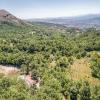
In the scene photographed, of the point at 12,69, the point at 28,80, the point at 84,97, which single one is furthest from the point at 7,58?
the point at 84,97

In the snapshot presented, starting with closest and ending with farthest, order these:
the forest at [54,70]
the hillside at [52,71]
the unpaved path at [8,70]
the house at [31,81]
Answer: the forest at [54,70]
the hillside at [52,71]
the house at [31,81]
the unpaved path at [8,70]

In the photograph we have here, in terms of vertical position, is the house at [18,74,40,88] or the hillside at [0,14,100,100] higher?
the hillside at [0,14,100,100]

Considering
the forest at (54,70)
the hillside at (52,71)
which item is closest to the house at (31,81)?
the hillside at (52,71)

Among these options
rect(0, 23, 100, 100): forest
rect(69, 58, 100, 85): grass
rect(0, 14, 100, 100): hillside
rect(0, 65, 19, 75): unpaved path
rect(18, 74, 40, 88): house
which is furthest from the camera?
rect(0, 65, 19, 75): unpaved path

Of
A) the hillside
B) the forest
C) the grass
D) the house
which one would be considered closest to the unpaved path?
the hillside

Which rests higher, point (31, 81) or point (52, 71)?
point (52, 71)

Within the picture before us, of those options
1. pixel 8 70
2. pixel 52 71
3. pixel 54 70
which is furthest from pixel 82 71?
pixel 8 70

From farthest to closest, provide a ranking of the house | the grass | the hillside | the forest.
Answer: the grass < the house < the hillside < the forest

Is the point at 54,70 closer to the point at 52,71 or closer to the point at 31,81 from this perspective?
the point at 52,71

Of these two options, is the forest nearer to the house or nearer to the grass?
the grass

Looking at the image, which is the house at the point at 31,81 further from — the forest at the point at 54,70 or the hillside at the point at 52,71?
the forest at the point at 54,70

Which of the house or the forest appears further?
the house

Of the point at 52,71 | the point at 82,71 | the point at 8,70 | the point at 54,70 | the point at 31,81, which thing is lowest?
the point at 8,70
